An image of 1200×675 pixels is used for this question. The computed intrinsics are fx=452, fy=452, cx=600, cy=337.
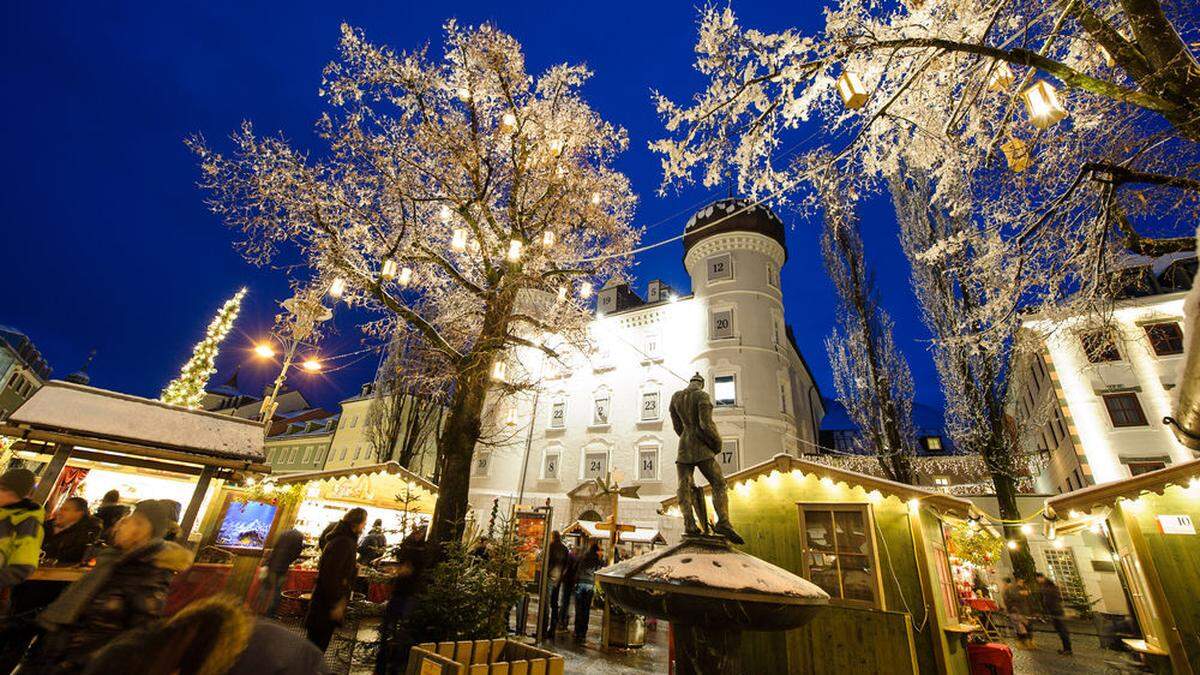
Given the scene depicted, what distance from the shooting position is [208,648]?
5.25 ft

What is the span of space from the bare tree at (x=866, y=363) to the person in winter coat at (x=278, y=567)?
1855cm

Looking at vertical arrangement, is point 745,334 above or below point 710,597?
above

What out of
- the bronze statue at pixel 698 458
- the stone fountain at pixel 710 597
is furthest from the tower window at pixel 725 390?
the stone fountain at pixel 710 597

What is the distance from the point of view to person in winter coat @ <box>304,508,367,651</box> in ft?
18.2

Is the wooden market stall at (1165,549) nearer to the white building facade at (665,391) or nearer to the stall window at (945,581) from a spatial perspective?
the stall window at (945,581)

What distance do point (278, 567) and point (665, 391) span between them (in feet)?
66.7

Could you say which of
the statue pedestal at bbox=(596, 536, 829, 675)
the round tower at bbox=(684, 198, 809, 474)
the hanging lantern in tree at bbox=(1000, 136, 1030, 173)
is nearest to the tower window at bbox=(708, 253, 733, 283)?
the round tower at bbox=(684, 198, 809, 474)

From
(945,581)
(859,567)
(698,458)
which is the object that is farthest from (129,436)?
(945,581)

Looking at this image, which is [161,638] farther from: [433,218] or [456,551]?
[433,218]

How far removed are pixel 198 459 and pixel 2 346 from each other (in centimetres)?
4380

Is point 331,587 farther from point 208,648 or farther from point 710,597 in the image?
point 208,648

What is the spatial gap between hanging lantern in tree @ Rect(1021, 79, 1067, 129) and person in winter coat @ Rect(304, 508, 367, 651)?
8.64m

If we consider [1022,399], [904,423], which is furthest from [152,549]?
[1022,399]

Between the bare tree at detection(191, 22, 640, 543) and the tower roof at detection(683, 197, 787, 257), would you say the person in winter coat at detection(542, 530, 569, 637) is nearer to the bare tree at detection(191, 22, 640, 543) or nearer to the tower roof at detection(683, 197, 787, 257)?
the bare tree at detection(191, 22, 640, 543)
